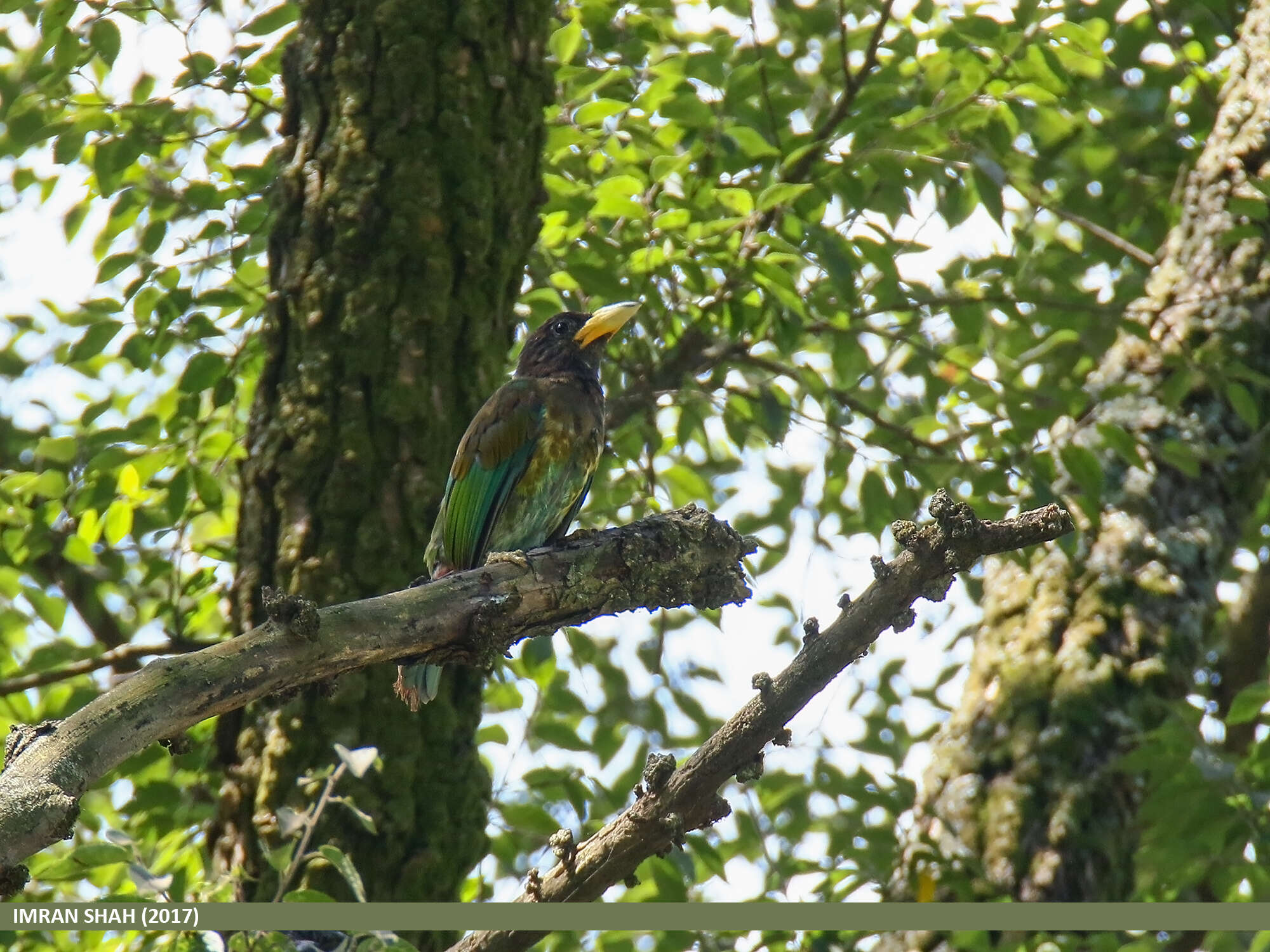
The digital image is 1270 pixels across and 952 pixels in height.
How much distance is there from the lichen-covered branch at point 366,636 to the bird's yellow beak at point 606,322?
1241 millimetres

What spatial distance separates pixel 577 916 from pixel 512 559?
903 mm

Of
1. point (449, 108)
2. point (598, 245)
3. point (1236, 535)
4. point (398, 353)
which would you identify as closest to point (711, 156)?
point (598, 245)

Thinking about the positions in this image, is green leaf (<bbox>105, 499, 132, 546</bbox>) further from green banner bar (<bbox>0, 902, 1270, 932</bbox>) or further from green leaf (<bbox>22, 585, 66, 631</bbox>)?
green banner bar (<bbox>0, 902, 1270, 932</bbox>)

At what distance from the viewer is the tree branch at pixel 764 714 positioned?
222 cm

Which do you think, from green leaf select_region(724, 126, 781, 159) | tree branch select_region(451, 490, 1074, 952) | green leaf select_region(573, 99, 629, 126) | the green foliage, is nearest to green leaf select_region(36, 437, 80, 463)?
the green foliage

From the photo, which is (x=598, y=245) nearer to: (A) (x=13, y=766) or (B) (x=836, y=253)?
(B) (x=836, y=253)

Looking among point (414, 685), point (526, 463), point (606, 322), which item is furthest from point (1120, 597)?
point (414, 685)

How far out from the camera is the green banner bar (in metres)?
2.25

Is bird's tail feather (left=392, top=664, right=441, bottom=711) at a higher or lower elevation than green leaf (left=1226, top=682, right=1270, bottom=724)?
higher

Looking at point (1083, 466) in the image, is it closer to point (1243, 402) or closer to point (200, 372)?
point (1243, 402)

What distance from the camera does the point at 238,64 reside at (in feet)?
14.0

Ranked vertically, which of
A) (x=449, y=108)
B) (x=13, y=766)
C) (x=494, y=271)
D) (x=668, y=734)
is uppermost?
(x=449, y=108)

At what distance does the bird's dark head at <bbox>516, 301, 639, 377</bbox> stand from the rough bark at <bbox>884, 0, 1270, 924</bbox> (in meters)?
1.64

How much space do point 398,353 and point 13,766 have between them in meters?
2.03
